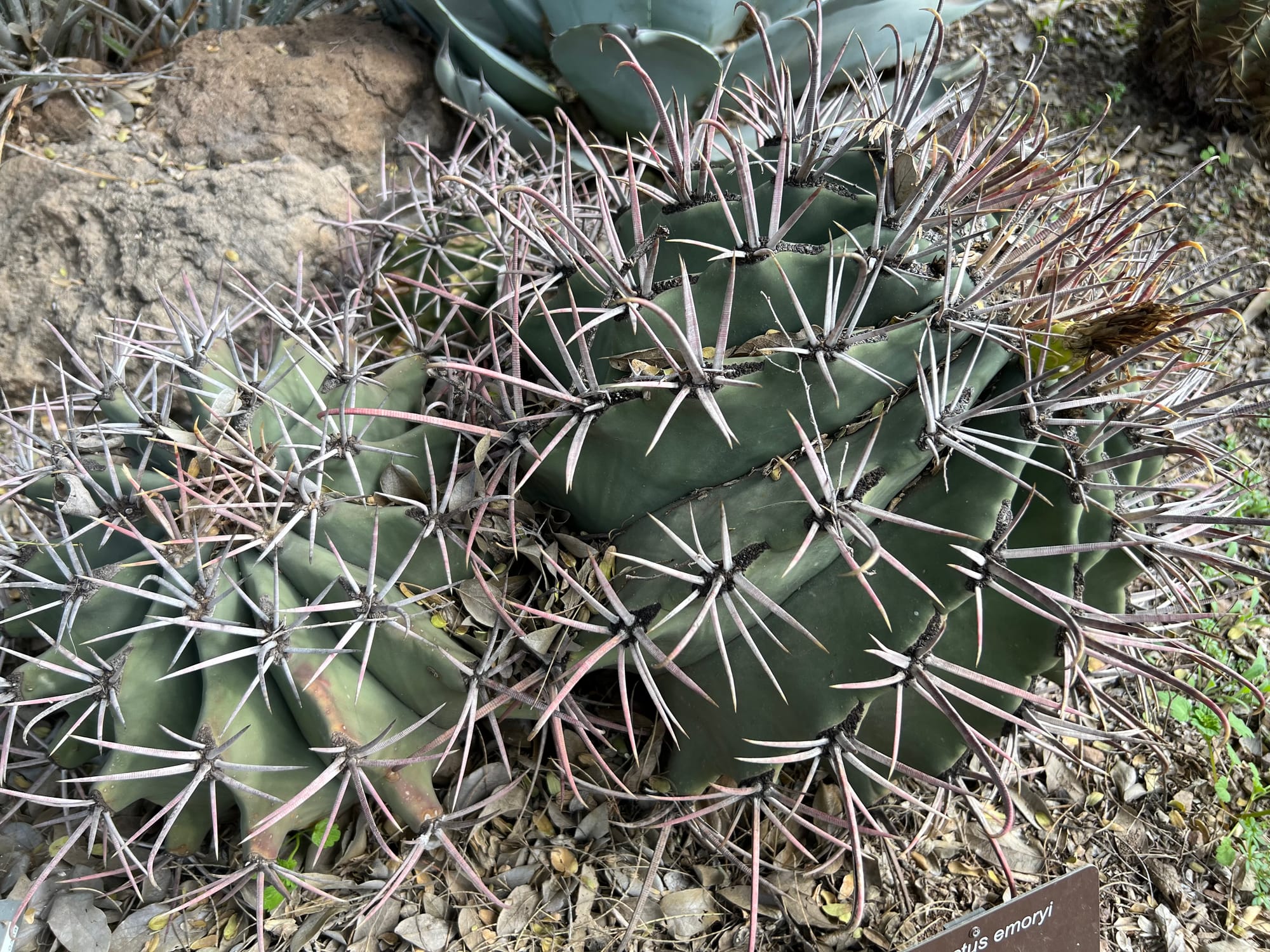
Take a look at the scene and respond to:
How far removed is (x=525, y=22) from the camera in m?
2.23

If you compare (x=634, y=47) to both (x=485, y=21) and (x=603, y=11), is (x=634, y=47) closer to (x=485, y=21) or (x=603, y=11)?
(x=603, y=11)

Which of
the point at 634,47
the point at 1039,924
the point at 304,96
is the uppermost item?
the point at 634,47

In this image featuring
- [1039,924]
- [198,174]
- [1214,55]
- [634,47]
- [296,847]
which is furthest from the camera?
[1214,55]

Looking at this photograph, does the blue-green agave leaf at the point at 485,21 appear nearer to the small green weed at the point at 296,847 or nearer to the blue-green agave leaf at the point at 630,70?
the blue-green agave leaf at the point at 630,70

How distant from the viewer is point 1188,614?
1159 millimetres

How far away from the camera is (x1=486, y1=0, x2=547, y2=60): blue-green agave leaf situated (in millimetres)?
2205

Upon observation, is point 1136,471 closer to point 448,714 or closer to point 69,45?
point 448,714

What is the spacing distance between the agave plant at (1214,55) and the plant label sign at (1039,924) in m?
2.45

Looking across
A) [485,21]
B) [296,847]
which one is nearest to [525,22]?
[485,21]

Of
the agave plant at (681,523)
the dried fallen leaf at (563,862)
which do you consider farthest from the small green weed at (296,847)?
the dried fallen leaf at (563,862)

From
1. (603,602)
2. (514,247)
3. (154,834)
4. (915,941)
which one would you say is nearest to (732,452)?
(603,602)

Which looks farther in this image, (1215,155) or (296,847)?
(1215,155)

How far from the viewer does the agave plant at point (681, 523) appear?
1.14m

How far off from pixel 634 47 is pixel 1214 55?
1.89 metres
